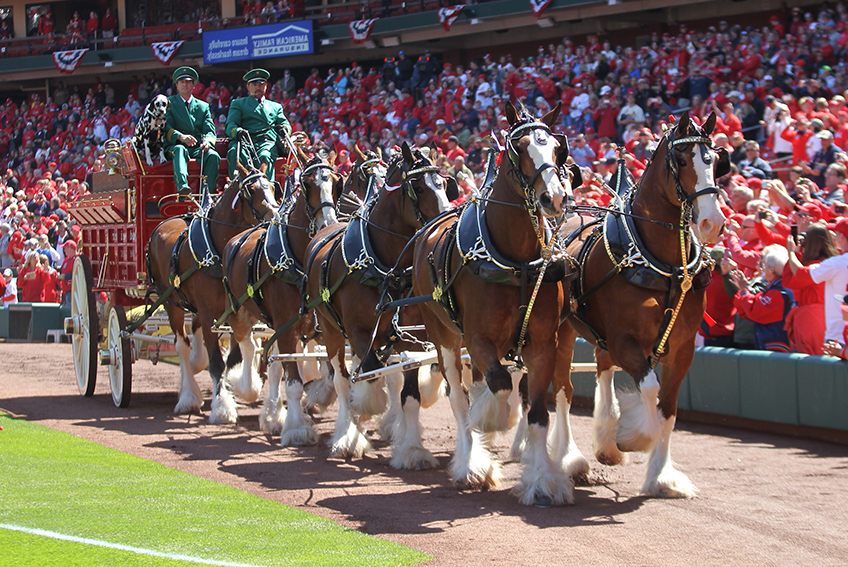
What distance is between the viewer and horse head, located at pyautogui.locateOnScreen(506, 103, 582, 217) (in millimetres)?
5277

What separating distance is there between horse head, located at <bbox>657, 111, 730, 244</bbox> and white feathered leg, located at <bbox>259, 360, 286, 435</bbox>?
4511 mm

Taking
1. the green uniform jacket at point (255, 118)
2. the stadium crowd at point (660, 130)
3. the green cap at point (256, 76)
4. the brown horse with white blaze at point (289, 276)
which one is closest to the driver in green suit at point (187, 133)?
the green uniform jacket at point (255, 118)

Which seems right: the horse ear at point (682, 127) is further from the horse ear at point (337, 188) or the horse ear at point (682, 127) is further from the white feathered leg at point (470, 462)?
the horse ear at point (337, 188)

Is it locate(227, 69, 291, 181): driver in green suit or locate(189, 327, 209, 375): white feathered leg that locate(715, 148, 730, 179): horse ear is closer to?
locate(227, 69, 291, 181): driver in green suit

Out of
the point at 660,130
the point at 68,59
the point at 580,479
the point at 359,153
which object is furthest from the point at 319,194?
the point at 68,59

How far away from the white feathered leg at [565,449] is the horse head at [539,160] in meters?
1.75

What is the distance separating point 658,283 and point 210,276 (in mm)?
5341

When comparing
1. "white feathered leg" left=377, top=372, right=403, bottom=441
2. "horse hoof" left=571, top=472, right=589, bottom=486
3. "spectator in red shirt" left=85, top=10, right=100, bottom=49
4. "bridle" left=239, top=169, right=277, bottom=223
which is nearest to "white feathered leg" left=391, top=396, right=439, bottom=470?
"white feathered leg" left=377, top=372, right=403, bottom=441

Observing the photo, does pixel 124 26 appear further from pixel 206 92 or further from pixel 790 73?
pixel 790 73

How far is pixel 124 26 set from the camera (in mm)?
39031

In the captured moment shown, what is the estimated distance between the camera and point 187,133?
1110 cm

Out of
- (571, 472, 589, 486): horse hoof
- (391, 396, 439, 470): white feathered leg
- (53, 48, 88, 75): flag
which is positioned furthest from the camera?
(53, 48, 88, 75): flag

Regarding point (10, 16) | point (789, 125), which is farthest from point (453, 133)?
point (10, 16)

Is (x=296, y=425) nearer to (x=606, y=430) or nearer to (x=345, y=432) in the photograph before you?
(x=345, y=432)
